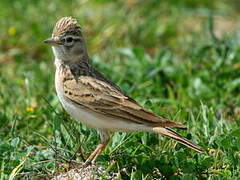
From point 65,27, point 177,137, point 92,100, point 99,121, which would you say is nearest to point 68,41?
point 65,27

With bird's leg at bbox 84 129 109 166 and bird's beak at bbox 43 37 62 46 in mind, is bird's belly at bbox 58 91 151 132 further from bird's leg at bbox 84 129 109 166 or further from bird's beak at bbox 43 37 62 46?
bird's beak at bbox 43 37 62 46

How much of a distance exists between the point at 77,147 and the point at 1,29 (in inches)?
180

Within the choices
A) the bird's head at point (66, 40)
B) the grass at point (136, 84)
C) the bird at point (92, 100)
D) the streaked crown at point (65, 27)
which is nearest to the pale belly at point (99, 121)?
the bird at point (92, 100)

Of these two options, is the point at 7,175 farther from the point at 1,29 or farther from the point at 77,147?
the point at 1,29

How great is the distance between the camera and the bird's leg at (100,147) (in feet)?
19.6

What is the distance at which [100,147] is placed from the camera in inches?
241

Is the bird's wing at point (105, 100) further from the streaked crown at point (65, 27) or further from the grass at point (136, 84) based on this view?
the streaked crown at point (65, 27)

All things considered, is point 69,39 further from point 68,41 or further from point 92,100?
point 92,100

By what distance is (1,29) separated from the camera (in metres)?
10.3

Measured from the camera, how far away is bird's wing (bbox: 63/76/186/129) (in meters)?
5.86

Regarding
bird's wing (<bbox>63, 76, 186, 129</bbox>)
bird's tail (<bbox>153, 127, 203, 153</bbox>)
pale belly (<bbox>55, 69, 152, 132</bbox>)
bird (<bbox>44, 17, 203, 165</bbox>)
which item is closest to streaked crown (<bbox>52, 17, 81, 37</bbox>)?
bird (<bbox>44, 17, 203, 165</bbox>)

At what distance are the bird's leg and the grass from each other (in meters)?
0.07

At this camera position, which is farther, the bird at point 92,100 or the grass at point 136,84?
the grass at point 136,84

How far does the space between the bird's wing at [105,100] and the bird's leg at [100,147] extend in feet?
0.83
